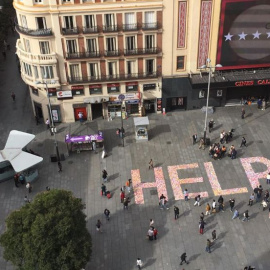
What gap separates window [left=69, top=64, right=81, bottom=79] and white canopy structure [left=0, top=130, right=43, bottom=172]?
34.6 ft

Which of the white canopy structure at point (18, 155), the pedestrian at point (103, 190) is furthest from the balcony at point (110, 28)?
the pedestrian at point (103, 190)

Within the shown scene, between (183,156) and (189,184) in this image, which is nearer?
(189,184)

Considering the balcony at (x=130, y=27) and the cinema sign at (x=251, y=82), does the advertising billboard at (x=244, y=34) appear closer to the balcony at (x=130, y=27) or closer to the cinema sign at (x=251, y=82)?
the cinema sign at (x=251, y=82)

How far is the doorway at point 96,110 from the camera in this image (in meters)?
64.2

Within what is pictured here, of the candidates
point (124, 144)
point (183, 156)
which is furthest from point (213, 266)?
point (124, 144)

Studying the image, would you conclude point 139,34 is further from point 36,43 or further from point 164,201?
point 164,201

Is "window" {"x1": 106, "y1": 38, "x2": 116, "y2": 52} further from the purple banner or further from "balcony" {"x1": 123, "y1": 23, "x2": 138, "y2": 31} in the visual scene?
the purple banner

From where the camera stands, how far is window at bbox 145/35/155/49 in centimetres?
5719

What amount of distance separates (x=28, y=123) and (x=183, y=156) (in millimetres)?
24035

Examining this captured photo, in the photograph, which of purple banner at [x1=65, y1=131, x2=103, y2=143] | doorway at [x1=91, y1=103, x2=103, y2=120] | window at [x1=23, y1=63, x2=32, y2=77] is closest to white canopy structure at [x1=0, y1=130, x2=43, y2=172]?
purple banner at [x1=65, y1=131, x2=103, y2=143]

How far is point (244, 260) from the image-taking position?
42469mm

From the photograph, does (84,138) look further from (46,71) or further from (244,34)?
(244,34)

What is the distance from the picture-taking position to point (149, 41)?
57.6 meters

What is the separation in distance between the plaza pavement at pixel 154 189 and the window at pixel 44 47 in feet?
38.1
